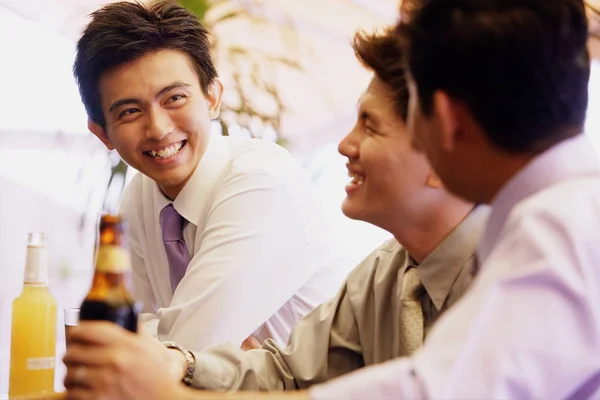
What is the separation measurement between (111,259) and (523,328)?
Answer: 53 cm

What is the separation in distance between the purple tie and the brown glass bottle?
1023mm

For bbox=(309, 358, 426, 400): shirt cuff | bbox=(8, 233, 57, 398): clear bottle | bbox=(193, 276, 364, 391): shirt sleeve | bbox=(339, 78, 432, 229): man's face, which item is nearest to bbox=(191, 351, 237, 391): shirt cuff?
bbox=(193, 276, 364, 391): shirt sleeve

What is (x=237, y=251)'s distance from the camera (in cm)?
Result: 188

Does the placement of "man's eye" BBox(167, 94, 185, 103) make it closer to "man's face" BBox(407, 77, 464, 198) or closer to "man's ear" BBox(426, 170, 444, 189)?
"man's ear" BBox(426, 170, 444, 189)

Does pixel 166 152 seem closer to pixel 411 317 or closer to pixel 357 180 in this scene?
pixel 357 180

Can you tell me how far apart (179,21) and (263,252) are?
2.19 ft

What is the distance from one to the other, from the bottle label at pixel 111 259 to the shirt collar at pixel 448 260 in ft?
1.76

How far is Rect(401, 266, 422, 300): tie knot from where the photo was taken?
1.43 meters

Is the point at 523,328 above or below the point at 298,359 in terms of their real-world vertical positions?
above

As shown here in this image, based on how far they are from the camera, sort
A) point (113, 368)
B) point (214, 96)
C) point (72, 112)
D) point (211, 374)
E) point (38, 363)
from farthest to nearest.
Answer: point (72, 112) < point (214, 96) < point (211, 374) < point (38, 363) < point (113, 368)

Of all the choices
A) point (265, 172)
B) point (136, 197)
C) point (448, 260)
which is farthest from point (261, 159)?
point (448, 260)

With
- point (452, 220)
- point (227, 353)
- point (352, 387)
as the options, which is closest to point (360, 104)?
point (452, 220)

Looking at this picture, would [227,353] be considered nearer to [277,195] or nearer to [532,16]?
[277,195]

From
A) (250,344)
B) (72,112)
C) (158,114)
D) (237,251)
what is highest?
(72,112)
